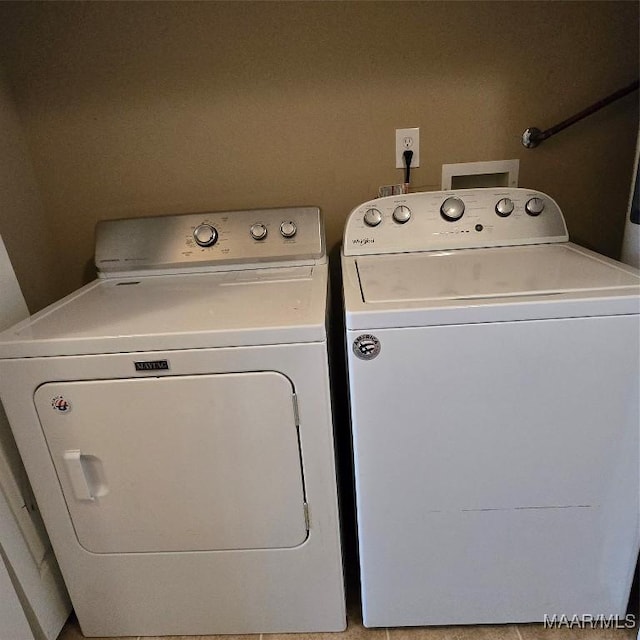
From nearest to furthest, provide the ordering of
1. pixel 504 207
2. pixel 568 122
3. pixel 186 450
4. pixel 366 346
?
pixel 366 346
pixel 186 450
pixel 504 207
pixel 568 122

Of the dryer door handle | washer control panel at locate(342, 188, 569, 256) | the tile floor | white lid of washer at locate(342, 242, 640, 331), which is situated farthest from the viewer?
washer control panel at locate(342, 188, 569, 256)

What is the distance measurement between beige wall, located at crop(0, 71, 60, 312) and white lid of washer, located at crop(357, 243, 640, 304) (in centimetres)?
106

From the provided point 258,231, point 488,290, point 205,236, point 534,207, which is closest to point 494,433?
point 488,290

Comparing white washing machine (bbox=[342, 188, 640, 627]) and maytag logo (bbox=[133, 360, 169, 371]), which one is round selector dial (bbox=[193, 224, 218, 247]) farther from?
maytag logo (bbox=[133, 360, 169, 371])

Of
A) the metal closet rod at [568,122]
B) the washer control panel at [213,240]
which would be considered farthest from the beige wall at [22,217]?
the metal closet rod at [568,122]

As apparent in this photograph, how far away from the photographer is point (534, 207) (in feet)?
4.51

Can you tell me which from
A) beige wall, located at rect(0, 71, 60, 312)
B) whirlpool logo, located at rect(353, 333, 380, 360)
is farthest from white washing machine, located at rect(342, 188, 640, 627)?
beige wall, located at rect(0, 71, 60, 312)

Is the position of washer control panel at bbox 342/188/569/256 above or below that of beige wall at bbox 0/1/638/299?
below

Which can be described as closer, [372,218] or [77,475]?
[77,475]

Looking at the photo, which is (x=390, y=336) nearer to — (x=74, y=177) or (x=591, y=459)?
(x=591, y=459)

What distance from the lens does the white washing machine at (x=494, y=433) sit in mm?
923

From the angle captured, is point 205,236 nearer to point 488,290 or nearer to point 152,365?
point 152,365

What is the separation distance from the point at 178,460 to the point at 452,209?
39.4 inches

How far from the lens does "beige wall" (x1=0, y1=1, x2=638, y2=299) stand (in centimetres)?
143
